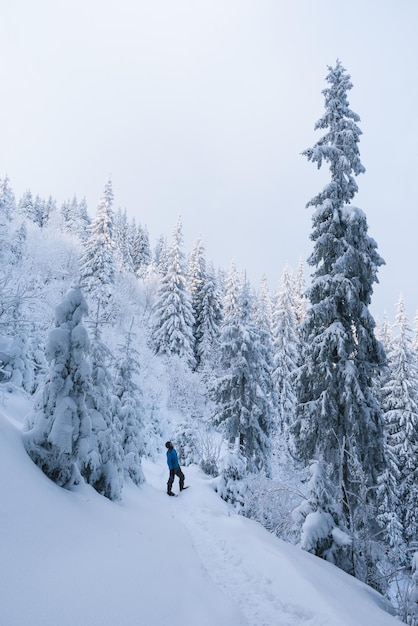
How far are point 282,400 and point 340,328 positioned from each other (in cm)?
2190

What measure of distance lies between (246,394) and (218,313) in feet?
76.5

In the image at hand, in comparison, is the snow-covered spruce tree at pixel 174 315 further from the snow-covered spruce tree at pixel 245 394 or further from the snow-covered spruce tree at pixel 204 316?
the snow-covered spruce tree at pixel 245 394

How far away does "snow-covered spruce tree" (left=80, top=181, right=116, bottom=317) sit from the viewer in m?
36.3

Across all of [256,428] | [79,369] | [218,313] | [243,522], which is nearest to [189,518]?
[243,522]

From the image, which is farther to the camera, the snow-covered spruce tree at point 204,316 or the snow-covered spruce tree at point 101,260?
the snow-covered spruce tree at point 204,316

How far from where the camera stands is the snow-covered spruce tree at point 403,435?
74.0ft

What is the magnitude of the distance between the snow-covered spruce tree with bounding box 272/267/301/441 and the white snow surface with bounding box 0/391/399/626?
91.3ft

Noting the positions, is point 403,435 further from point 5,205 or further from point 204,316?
point 5,205

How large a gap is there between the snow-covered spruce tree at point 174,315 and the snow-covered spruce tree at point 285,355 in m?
8.57

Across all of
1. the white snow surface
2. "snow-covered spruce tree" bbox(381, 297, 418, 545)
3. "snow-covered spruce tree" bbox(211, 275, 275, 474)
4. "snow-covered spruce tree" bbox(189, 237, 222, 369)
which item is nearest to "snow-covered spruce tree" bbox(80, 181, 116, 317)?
"snow-covered spruce tree" bbox(189, 237, 222, 369)

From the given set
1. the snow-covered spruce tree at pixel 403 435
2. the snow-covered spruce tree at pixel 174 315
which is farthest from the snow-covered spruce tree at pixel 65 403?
the snow-covered spruce tree at pixel 174 315

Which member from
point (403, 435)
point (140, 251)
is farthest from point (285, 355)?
point (140, 251)

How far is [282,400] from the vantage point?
33656 mm

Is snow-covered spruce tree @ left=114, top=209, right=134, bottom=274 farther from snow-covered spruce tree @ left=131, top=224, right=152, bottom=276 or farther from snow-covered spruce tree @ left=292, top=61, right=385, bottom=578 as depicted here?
snow-covered spruce tree @ left=292, top=61, right=385, bottom=578
